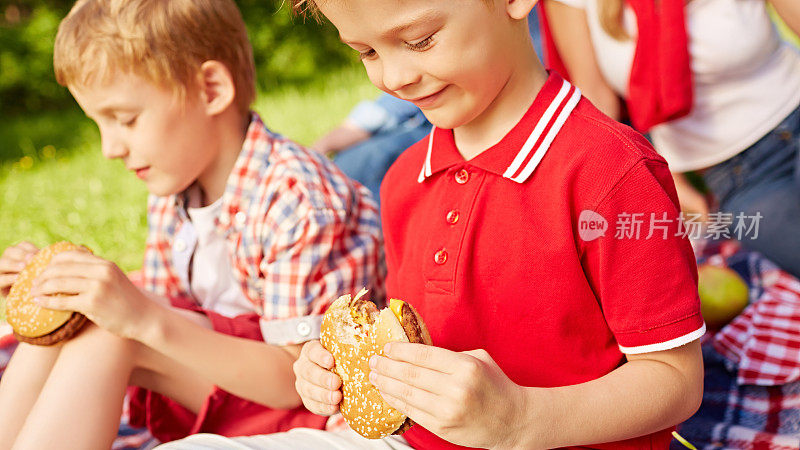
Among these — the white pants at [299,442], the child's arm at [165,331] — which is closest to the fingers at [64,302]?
the child's arm at [165,331]

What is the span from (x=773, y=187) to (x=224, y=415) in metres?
1.91

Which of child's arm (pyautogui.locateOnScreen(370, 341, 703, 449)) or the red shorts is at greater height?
child's arm (pyautogui.locateOnScreen(370, 341, 703, 449))

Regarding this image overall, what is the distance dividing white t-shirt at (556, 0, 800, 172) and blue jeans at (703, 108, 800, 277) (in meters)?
0.04

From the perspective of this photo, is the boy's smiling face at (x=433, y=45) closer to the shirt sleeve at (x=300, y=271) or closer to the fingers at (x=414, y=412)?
the fingers at (x=414, y=412)

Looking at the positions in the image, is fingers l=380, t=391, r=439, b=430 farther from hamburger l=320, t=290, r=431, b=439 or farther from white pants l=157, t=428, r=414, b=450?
white pants l=157, t=428, r=414, b=450

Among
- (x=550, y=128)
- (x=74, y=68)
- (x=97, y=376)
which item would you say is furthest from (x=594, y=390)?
(x=74, y=68)

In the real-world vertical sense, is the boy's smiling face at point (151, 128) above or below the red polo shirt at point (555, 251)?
above

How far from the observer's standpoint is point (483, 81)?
1.37m

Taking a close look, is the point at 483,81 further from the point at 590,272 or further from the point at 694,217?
the point at 694,217

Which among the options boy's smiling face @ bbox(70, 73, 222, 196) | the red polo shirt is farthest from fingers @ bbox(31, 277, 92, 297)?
the red polo shirt

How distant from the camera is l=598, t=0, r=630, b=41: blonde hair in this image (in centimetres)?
266

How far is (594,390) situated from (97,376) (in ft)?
3.79

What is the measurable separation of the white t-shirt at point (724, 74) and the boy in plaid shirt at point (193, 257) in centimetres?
115

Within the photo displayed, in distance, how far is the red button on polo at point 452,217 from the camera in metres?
1.49
